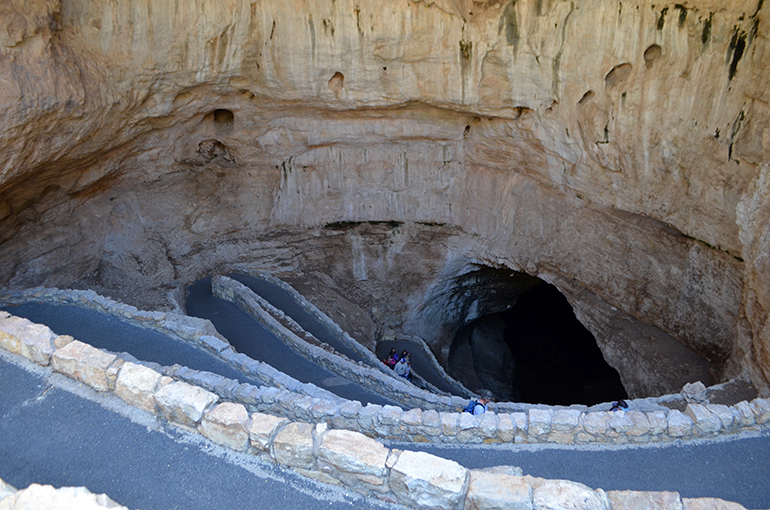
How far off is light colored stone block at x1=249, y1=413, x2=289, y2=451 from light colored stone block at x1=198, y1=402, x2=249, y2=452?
0.23 feet

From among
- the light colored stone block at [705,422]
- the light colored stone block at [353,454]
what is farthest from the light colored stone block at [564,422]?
the light colored stone block at [353,454]

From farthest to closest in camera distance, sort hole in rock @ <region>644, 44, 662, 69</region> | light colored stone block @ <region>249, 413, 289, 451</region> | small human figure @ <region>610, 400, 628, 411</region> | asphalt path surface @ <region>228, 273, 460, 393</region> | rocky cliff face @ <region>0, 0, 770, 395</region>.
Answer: asphalt path surface @ <region>228, 273, 460, 393</region> → hole in rock @ <region>644, 44, 662, 69</region> → rocky cliff face @ <region>0, 0, 770, 395</region> → small human figure @ <region>610, 400, 628, 411</region> → light colored stone block @ <region>249, 413, 289, 451</region>

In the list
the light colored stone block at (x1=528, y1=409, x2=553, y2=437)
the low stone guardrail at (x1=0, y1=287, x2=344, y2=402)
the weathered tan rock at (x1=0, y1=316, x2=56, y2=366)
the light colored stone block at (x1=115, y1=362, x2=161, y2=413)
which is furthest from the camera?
the low stone guardrail at (x1=0, y1=287, x2=344, y2=402)

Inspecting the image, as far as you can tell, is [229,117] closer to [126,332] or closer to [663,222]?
[126,332]

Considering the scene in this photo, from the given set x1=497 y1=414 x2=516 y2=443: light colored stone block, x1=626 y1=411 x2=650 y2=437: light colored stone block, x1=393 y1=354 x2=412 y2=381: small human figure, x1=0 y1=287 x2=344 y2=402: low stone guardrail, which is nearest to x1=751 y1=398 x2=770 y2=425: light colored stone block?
x1=626 y1=411 x2=650 y2=437: light colored stone block

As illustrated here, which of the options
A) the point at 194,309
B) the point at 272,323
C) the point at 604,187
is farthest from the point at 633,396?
the point at 194,309

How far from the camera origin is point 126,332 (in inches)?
361

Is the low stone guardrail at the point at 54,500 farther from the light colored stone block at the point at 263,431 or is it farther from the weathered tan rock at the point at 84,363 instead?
the weathered tan rock at the point at 84,363

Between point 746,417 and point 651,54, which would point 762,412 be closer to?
point 746,417

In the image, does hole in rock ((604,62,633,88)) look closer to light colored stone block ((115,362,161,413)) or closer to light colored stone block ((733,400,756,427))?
light colored stone block ((733,400,756,427))

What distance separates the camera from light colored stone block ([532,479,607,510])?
4.28 m

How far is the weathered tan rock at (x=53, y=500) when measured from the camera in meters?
4.03

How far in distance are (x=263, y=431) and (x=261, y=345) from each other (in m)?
6.40

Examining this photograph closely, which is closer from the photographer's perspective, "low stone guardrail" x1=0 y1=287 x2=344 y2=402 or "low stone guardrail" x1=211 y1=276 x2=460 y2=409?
"low stone guardrail" x1=0 y1=287 x2=344 y2=402
